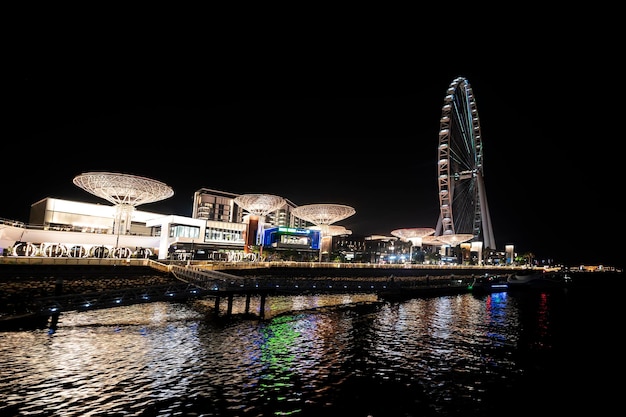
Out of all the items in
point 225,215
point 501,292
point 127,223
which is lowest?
point 501,292

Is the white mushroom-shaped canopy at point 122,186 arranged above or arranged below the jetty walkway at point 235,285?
above

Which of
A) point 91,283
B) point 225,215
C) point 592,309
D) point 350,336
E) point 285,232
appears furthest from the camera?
point 225,215

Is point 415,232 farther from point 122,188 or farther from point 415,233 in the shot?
point 122,188

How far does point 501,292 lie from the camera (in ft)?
270

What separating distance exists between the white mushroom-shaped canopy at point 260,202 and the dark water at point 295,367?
222 feet

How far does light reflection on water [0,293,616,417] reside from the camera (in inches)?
613

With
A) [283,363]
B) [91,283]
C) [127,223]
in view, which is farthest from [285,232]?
[283,363]

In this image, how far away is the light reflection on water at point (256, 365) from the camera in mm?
15570

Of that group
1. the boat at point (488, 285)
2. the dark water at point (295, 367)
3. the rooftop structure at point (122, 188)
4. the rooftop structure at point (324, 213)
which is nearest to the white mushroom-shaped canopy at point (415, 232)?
the rooftop structure at point (324, 213)

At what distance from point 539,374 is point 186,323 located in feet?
84.2

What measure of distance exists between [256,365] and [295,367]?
220 centimetres

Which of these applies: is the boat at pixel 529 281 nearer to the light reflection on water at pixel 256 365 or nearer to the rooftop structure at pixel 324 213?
the rooftop structure at pixel 324 213

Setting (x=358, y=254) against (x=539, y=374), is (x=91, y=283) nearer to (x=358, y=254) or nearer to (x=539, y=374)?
(x=539, y=374)

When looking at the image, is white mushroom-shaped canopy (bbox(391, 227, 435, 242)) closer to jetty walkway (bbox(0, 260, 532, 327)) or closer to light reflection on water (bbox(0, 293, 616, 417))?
jetty walkway (bbox(0, 260, 532, 327))
